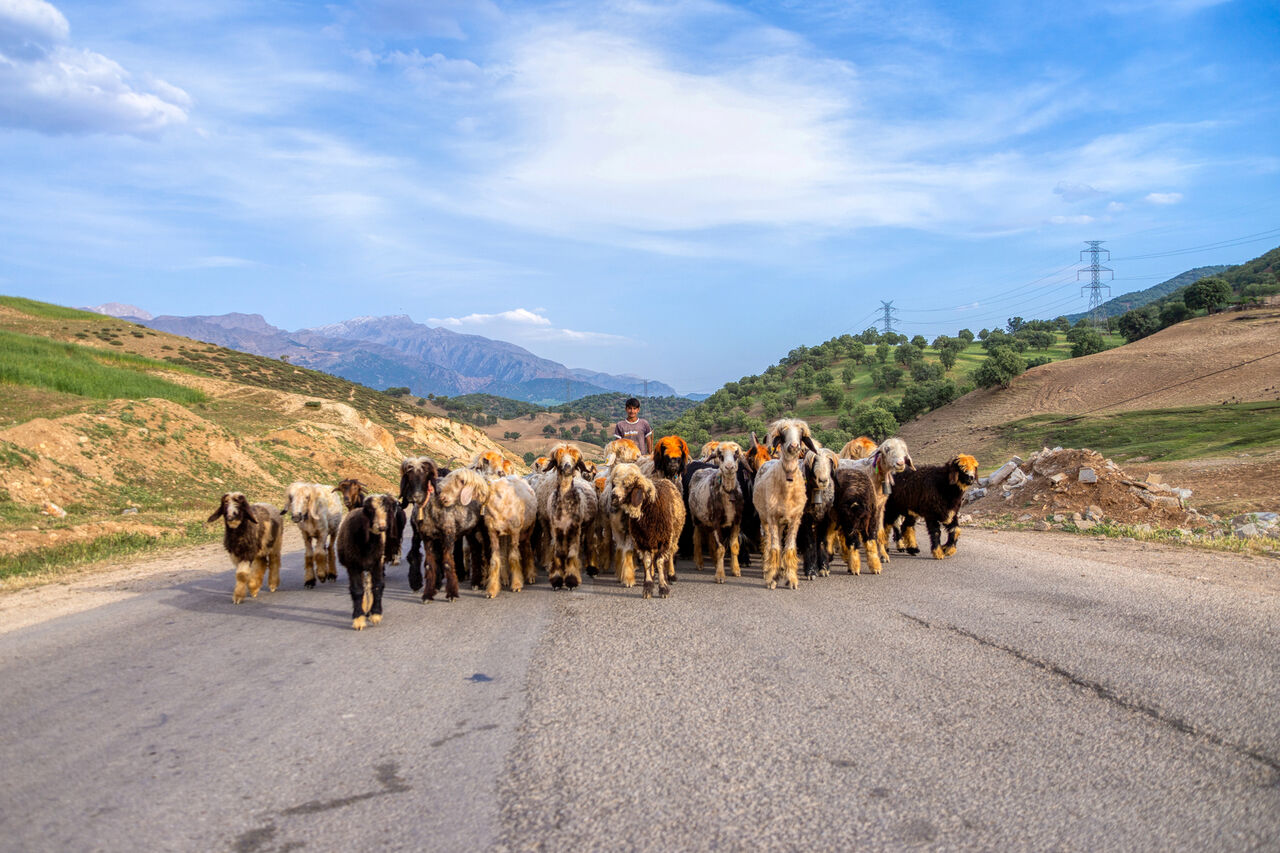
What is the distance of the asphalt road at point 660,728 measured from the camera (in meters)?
3.85

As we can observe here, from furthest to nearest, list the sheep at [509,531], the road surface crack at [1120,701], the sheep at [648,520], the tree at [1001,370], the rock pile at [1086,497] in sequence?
the tree at [1001,370] → the rock pile at [1086,497] → the sheep at [509,531] → the sheep at [648,520] → the road surface crack at [1120,701]

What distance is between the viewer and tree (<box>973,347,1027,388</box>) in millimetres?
64438

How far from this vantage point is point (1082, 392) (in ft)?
192

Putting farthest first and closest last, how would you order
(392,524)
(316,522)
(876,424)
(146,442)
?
(876,424), (146,442), (316,522), (392,524)

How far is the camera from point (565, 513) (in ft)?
34.0

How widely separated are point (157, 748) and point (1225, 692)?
7.41 m

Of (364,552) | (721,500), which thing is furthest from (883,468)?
(364,552)

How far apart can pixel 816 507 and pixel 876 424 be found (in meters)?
61.2

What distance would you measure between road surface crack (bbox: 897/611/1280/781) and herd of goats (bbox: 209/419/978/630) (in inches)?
129

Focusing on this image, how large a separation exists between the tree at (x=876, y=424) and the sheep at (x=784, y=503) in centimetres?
5883

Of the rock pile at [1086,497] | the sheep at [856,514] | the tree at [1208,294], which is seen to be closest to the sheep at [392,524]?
the sheep at [856,514]

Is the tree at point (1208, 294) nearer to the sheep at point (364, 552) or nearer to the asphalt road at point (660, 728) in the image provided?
the asphalt road at point (660, 728)

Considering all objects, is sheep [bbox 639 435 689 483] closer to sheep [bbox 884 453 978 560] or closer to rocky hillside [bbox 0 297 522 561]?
sheep [bbox 884 453 978 560]

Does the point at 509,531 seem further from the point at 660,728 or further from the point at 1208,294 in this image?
the point at 1208,294
